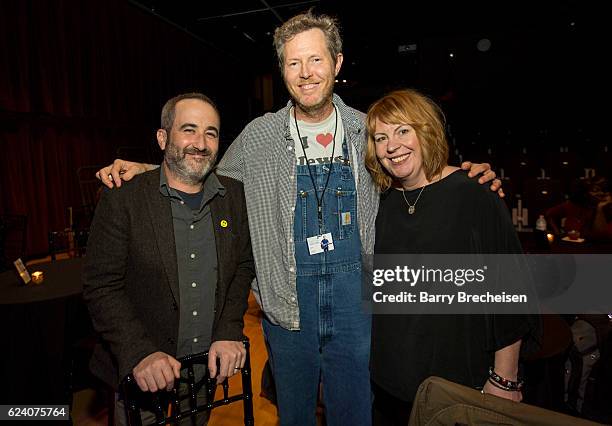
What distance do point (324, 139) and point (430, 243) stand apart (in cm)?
65

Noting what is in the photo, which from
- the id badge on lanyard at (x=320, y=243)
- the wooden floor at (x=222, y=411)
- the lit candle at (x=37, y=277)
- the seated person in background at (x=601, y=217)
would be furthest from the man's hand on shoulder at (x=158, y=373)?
the seated person in background at (x=601, y=217)

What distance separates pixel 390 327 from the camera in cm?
142

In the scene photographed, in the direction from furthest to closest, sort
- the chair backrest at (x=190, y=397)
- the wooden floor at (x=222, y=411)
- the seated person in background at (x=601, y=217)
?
1. the seated person in background at (x=601, y=217)
2. the wooden floor at (x=222, y=411)
3. the chair backrest at (x=190, y=397)

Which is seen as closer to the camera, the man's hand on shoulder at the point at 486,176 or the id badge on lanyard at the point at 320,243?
the man's hand on shoulder at the point at 486,176

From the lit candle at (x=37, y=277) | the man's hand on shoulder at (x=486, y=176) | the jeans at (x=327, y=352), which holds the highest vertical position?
the man's hand on shoulder at (x=486, y=176)

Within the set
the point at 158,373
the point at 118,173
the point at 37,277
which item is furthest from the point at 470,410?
the point at 37,277

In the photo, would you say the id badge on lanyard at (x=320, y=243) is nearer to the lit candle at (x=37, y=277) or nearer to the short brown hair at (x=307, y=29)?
Answer: the short brown hair at (x=307, y=29)

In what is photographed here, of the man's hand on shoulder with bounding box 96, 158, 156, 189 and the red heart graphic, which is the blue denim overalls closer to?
the red heart graphic

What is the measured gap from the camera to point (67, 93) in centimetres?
682

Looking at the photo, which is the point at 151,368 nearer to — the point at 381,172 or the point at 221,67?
the point at 381,172

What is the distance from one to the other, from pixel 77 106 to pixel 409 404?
7618mm

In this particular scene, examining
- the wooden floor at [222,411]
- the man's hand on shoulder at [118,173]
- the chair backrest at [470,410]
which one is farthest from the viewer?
the wooden floor at [222,411]

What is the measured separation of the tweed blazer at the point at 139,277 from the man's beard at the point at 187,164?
85 millimetres

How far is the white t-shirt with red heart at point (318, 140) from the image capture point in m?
1.66
